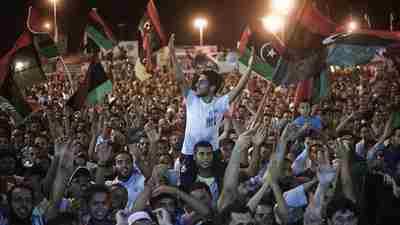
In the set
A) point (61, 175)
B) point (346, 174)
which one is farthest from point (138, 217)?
point (346, 174)

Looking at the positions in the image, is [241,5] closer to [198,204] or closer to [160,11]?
[160,11]

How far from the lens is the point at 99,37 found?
52.1 ft

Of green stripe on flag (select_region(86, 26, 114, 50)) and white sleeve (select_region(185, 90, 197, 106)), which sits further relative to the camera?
green stripe on flag (select_region(86, 26, 114, 50))

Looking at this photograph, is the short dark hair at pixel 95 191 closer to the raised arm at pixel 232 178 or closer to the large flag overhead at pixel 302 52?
the raised arm at pixel 232 178

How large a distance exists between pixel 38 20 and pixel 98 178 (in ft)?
27.0

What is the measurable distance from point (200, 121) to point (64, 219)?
7.95 ft

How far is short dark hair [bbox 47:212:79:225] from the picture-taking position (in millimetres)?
5566

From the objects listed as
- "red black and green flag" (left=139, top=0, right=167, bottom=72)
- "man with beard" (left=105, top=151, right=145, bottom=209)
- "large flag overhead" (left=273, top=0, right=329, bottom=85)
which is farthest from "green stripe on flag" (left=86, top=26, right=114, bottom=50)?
"man with beard" (left=105, top=151, right=145, bottom=209)

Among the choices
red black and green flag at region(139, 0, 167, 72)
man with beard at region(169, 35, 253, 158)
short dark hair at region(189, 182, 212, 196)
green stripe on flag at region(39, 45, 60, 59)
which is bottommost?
short dark hair at region(189, 182, 212, 196)

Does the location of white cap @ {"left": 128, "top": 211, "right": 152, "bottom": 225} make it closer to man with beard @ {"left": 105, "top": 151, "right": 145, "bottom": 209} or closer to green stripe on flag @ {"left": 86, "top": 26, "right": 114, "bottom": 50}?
man with beard @ {"left": 105, "top": 151, "right": 145, "bottom": 209}

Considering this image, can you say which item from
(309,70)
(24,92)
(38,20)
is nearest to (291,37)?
(309,70)

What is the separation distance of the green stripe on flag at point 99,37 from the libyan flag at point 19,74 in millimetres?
3767

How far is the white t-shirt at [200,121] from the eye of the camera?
7.64 meters

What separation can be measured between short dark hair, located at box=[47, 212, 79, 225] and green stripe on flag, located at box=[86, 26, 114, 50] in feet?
33.9
